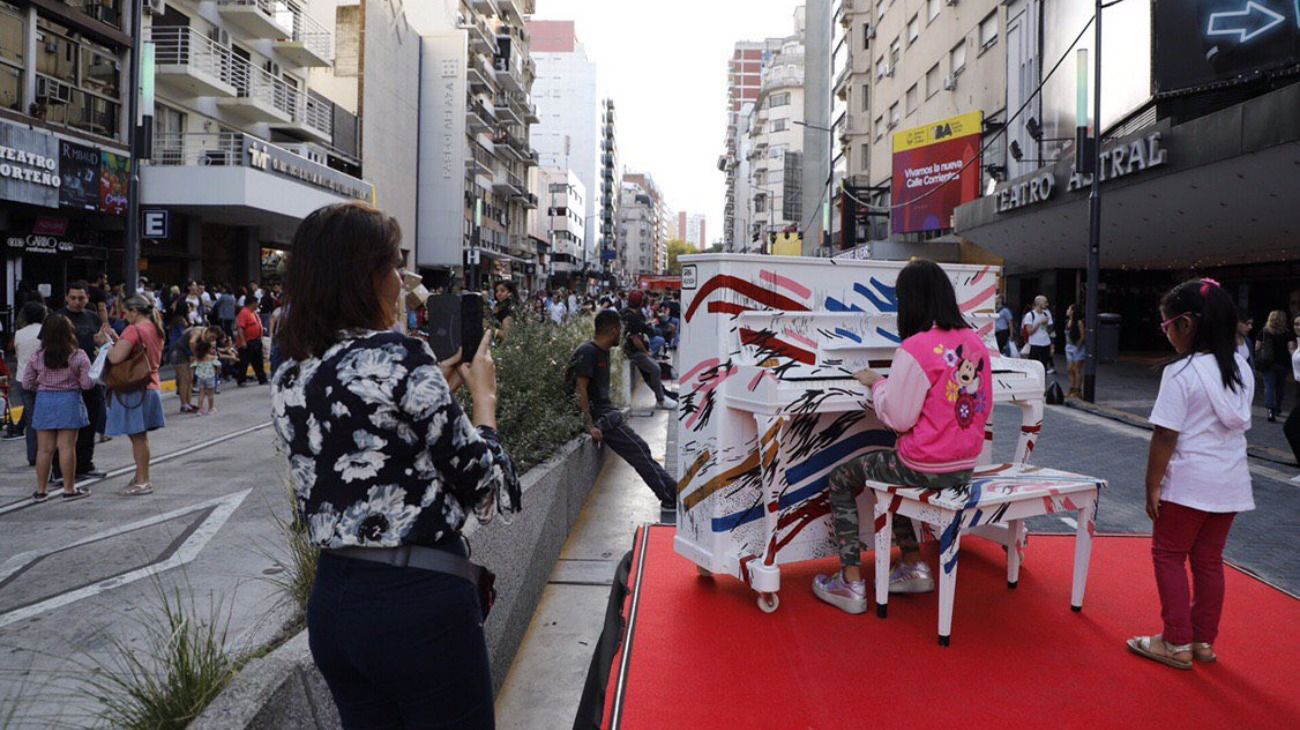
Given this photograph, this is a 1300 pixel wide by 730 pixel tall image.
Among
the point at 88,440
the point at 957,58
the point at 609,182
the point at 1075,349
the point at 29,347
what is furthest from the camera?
the point at 609,182

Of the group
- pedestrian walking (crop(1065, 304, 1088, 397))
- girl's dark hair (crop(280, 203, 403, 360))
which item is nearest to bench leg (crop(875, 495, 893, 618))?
girl's dark hair (crop(280, 203, 403, 360))

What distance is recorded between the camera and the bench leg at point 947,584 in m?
3.63

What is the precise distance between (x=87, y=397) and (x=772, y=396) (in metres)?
7.69

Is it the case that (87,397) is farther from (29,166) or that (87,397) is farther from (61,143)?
(61,143)

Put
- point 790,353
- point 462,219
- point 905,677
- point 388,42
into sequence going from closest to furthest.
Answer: point 905,677, point 790,353, point 388,42, point 462,219

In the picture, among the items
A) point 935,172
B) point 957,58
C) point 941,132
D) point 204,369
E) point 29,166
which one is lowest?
point 204,369

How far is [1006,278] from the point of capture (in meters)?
30.7

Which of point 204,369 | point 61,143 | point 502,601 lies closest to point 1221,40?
point 502,601

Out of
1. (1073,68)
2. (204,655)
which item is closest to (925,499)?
(204,655)

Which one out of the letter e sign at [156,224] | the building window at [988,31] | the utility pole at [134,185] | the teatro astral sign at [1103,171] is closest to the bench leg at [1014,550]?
the teatro astral sign at [1103,171]

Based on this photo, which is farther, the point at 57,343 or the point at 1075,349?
the point at 1075,349

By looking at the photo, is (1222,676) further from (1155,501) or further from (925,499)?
(925,499)

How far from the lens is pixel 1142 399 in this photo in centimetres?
1471

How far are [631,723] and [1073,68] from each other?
69.7ft
